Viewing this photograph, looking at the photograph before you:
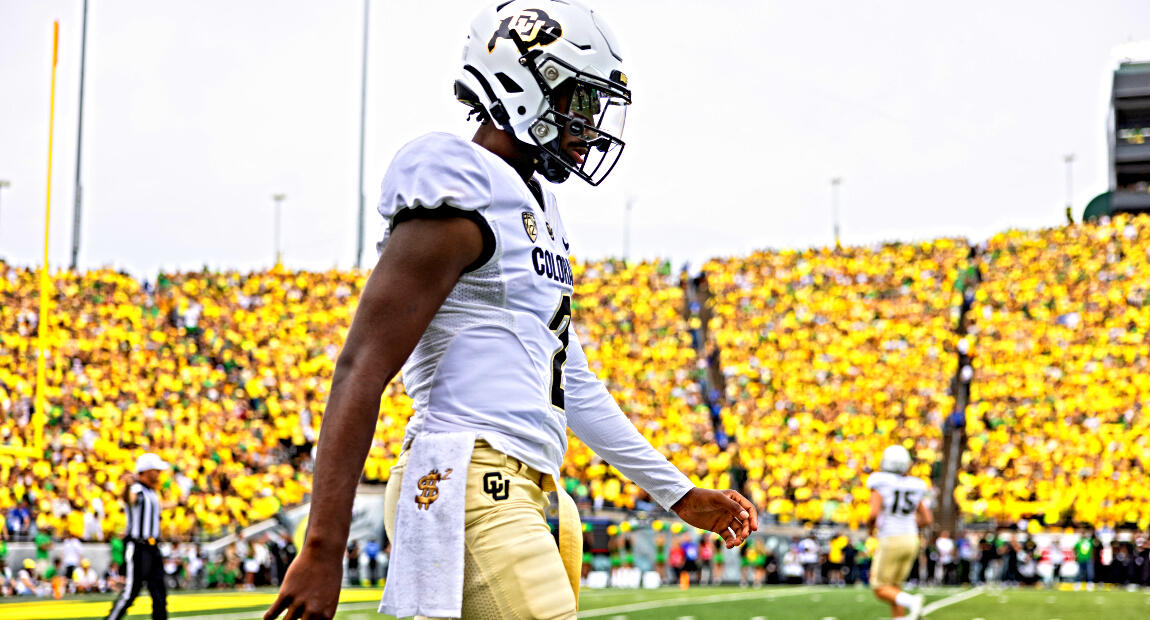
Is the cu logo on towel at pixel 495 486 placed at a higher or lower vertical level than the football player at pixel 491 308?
lower

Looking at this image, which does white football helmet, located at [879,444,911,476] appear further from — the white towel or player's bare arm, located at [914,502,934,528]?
the white towel

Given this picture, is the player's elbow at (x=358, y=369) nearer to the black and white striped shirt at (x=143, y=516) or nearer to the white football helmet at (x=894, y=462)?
the black and white striped shirt at (x=143, y=516)

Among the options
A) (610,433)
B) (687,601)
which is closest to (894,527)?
(687,601)

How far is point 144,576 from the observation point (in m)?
10.4

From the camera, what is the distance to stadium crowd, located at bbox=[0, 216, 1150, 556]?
2175 centimetres

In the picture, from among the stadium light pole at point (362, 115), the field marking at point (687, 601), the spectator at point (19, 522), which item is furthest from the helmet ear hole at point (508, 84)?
the stadium light pole at point (362, 115)

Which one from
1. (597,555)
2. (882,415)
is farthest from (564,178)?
(882,415)

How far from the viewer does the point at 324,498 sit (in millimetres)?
1805

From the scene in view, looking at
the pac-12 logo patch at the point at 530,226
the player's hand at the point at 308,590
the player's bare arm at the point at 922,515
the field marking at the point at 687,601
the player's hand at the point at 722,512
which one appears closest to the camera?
the player's hand at the point at 308,590

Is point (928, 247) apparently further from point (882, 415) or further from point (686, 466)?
point (686, 466)

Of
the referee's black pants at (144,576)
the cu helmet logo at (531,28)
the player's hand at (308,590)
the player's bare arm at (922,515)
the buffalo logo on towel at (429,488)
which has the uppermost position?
the cu helmet logo at (531,28)

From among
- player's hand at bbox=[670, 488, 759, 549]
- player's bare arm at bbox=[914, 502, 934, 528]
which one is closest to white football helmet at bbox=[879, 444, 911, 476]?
player's bare arm at bbox=[914, 502, 934, 528]

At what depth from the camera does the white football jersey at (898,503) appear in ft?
38.1

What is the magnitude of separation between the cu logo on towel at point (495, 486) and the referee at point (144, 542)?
8902mm
